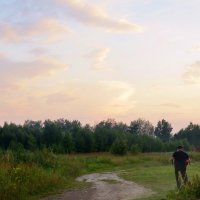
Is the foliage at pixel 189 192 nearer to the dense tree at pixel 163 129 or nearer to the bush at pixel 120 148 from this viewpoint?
the bush at pixel 120 148

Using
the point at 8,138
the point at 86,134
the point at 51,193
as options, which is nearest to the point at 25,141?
the point at 8,138

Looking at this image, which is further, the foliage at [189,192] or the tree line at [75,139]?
the tree line at [75,139]

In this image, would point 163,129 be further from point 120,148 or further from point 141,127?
point 120,148

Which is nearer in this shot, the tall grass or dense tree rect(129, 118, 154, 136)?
the tall grass

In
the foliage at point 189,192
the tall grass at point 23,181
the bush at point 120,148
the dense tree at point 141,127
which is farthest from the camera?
the dense tree at point 141,127

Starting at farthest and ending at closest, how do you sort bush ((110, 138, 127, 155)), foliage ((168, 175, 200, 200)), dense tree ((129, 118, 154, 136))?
dense tree ((129, 118, 154, 136)) → bush ((110, 138, 127, 155)) → foliage ((168, 175, 200, 200))

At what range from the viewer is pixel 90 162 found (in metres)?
53.5

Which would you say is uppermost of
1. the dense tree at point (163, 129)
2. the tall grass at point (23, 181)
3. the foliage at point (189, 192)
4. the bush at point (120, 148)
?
the dense tree at point (163, 129)

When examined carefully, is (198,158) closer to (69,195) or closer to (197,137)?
(69,195)

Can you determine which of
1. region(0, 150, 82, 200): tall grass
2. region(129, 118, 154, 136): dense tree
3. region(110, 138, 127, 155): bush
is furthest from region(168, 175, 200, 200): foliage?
region(129, 118, 154, 136): dense tree

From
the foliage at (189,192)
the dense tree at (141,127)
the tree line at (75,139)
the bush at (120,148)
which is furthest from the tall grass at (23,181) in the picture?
the dense tree at (141,127)

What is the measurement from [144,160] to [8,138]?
37.4 meters

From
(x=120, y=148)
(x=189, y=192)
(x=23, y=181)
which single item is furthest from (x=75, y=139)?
(x=189, y=192)

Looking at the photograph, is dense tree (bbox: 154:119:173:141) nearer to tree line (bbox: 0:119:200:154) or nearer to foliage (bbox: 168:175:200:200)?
tree line (bbox: 0:119:200:154)
